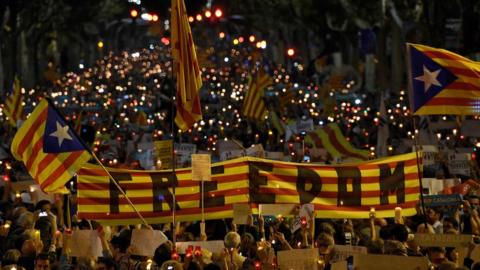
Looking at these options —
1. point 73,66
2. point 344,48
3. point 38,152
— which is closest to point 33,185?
point 38,152

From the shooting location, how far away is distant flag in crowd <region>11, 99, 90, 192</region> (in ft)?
43.2

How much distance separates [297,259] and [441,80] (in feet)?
10.00

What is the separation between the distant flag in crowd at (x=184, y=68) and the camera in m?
13.2

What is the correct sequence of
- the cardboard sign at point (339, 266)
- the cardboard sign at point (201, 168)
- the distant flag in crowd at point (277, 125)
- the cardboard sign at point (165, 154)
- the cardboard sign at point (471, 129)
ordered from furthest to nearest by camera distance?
the distant flag in crowd at point (277, 125), the cardboard sign at point (471, 129), the cardboard sign at point (165, 154), the cardboard sign at point (201, 168), the cardboard sign at point (339, 266)

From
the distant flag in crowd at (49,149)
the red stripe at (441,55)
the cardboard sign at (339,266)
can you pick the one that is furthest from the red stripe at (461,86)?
the cardboard sign at (339,266)

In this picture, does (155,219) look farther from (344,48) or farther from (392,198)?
(344,48)

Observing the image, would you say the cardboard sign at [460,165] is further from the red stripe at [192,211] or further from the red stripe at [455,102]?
the red stripe at [455,102]

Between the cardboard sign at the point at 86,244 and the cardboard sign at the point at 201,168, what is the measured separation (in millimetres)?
1129

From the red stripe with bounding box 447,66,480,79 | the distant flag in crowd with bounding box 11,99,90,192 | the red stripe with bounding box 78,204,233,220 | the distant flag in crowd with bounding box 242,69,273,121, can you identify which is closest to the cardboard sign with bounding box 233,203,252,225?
the red stripe with bounding box 78,204,233,220

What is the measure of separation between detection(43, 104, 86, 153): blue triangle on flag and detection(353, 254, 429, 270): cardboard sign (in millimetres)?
3678

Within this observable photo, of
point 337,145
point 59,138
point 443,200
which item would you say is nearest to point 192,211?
point 59,138

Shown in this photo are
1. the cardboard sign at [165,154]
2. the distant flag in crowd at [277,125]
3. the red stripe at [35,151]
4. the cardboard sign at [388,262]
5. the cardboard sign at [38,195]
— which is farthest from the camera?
the distant flag in crowd at [277,125]

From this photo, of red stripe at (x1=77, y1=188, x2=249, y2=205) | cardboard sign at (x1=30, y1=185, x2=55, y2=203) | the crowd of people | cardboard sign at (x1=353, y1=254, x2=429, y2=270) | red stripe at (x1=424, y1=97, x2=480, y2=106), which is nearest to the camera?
cardboard sign at (x1=353, y1=254, x2=429, y2=270)

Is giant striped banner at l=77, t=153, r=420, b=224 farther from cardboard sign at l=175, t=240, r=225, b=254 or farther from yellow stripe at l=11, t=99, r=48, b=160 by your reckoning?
cardboard sign at l=175, t=240, r=225, b=254
